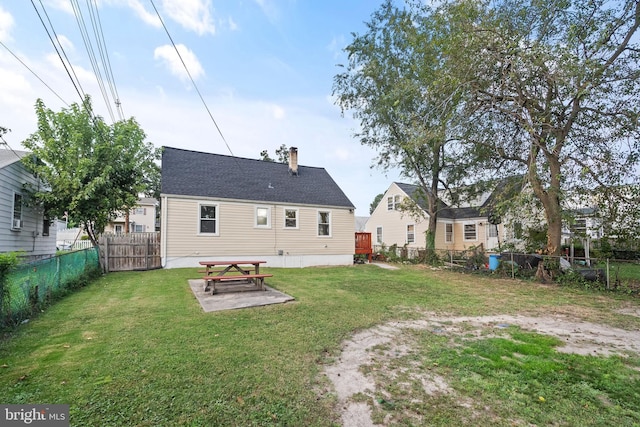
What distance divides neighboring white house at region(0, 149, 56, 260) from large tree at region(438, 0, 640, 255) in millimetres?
14867

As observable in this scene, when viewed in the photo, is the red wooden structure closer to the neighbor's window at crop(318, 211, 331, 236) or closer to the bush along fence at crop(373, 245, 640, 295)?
the neighbor's window at crop(318, 211, 331, 236)

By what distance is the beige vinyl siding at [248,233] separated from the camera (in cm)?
1250

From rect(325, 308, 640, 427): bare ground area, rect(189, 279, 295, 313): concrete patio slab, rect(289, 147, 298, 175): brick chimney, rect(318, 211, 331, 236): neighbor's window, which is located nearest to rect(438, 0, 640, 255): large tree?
rect(325, 308, 640, 427): bare ground area

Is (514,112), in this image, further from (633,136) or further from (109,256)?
(109,256)

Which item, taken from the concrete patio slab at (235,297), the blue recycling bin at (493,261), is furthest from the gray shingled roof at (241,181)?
the blue recycling bin at (493,261)

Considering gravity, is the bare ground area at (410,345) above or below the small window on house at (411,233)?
below

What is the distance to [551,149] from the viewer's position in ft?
33.2

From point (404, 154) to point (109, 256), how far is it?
15302 millimetres

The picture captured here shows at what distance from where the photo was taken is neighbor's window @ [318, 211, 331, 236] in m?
15.8

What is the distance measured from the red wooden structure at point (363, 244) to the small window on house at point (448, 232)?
321 inches

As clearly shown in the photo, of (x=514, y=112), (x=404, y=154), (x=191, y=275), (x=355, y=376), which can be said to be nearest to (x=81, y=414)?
(x=355, y=376)

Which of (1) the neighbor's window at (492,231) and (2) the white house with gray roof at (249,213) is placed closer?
(2) the white house with gray roof at (249,213)

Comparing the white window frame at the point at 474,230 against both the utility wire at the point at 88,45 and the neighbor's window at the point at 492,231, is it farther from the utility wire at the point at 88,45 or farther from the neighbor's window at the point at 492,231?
the utility wire at the point at 88,45

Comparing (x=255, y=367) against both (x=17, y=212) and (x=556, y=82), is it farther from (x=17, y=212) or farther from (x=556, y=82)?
(x=17, y=212)
